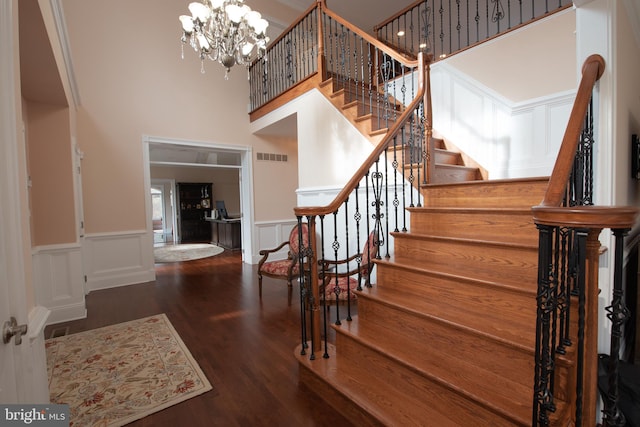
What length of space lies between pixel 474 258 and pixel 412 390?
100cm

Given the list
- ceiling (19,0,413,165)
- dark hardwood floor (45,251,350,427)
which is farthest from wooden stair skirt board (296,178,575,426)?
ceiling (19,0,413,165)

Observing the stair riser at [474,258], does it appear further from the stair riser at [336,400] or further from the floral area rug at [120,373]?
the floral area rug at [120,373]

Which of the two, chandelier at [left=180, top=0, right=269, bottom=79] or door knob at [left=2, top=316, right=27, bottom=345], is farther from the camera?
chandelier at [left=180, top=0, right=269, bottom=79]

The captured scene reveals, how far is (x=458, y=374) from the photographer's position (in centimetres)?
157

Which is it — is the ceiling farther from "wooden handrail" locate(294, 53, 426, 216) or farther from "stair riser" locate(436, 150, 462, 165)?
"stair riser" locate(436, 150, 462, 165)

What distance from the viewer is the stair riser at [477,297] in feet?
5.36

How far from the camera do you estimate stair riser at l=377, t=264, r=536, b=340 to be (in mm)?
1635

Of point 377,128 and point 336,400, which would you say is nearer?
point 336,400

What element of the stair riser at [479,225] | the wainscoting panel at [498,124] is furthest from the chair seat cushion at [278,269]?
the wainscoting panel at [498,124]

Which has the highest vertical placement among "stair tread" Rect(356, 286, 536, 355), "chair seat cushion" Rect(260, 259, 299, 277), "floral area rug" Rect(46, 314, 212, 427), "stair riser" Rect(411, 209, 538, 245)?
"stair riser" Rect(411, 209, 538, 245)

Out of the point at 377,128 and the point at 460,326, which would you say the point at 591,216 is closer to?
the point at 460,326

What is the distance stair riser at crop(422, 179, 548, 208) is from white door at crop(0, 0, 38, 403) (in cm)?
290

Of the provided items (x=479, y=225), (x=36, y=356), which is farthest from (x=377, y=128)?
(x=36, y=356)

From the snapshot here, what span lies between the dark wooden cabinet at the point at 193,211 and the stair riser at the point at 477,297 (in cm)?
1002
